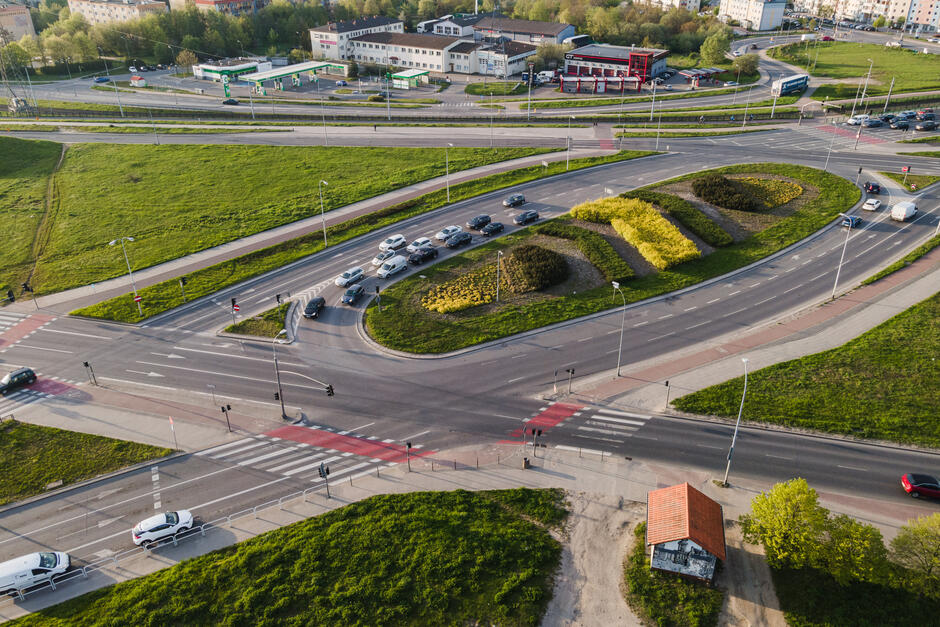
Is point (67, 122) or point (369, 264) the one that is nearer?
point (369, 264)

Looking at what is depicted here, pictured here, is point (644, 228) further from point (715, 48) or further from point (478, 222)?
point (715, 48)

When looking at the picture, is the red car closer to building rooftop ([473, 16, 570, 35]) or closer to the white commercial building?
building rooftop ([473, 16, 570, 35])

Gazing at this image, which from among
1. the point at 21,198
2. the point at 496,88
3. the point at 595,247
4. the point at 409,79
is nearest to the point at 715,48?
the point at 496,88

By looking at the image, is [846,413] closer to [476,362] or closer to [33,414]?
[476,362]

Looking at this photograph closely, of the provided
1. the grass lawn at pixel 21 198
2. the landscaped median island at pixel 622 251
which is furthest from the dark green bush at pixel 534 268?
the grass lawn at pixel 21 198

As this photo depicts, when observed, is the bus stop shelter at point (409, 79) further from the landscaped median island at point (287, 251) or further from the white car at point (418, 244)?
the white car at point (418, 244)

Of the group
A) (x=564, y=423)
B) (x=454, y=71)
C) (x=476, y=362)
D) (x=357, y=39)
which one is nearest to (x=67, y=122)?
(x=357, y=39)

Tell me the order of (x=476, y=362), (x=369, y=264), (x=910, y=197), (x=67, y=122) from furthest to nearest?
(x=67, y=122) < (x=910, y=197) < (x=369, y=264) < (x=476, y=362)
